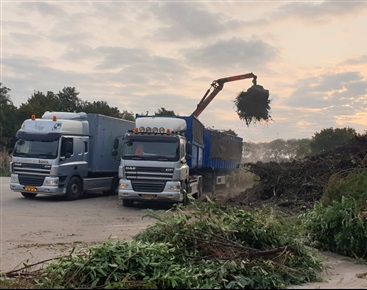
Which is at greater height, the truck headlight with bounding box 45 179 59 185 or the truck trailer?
the truck trailer

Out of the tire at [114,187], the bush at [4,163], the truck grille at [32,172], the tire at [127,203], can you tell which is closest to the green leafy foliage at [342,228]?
the tire at [127,203]

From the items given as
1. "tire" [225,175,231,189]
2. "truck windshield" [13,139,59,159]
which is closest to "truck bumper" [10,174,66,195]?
"truck windshield" [13,139,59,159]

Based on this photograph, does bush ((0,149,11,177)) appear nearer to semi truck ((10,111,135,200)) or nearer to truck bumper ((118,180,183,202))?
semi truck ((10,111,135,200))

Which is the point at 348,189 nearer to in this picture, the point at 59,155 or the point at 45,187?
the point at 59,155

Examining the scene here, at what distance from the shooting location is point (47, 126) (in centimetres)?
1658

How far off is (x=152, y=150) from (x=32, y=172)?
4.83 m

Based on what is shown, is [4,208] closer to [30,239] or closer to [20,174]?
[20,174]

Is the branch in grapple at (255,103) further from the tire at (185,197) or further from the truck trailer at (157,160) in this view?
the tire at (185,197)

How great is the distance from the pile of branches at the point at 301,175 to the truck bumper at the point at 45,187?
650cm

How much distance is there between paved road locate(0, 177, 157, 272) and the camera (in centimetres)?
827

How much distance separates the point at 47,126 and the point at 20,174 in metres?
2.05

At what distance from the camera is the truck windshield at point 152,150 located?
14828 millimetres

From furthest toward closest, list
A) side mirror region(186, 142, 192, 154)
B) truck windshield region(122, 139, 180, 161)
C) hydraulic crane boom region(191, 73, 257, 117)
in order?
hydraulic crane boom region(191, 73, 257, 117) < side mirror region(186, 142, 192, 154) < truck windshield region(122, 139, 180, 161)

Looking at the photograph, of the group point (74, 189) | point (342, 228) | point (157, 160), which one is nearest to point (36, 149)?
point (74, 189)
